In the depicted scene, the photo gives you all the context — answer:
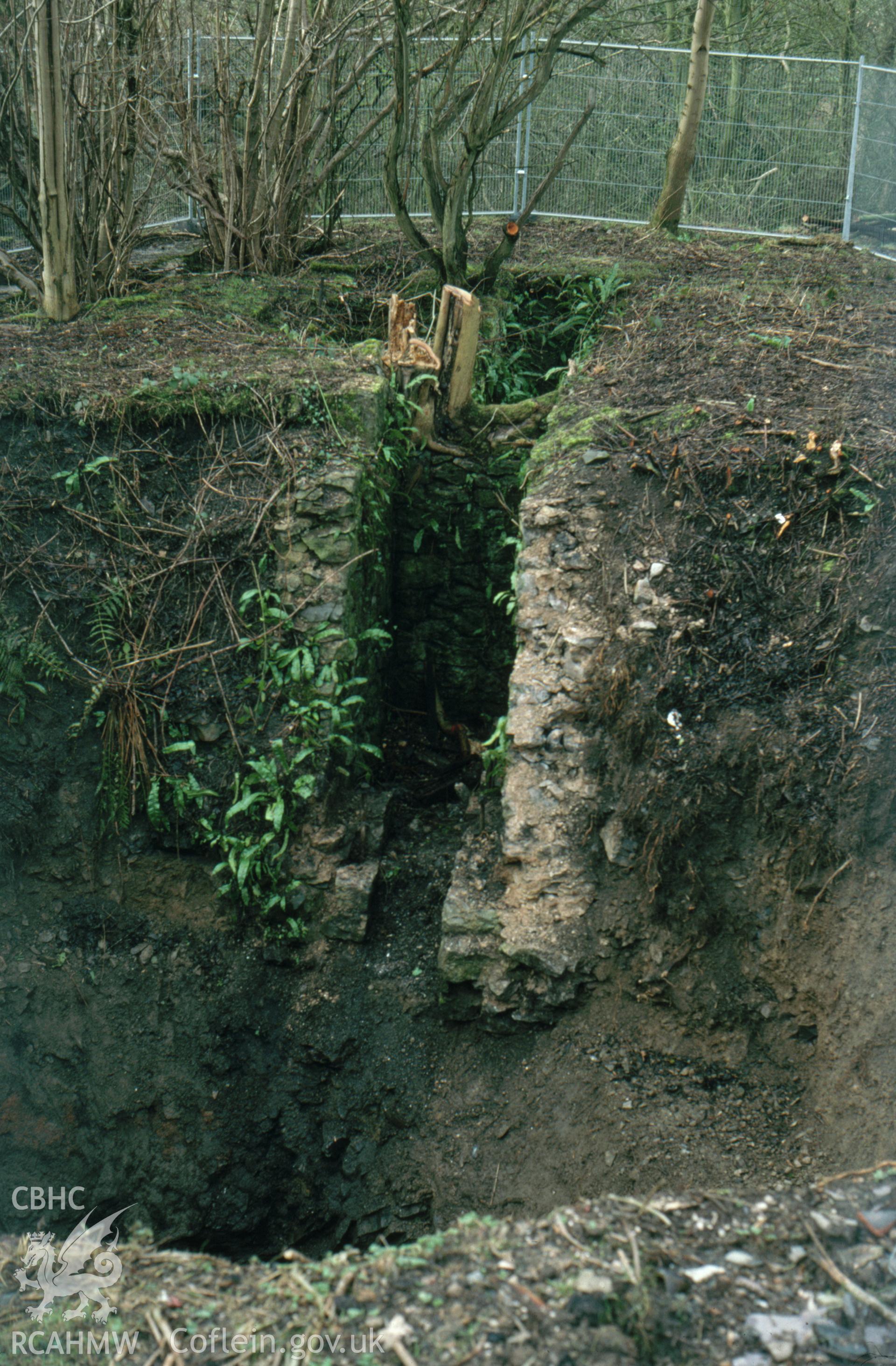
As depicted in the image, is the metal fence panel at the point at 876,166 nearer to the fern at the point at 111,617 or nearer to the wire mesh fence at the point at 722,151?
the wire mesh fence at the point at 722,151

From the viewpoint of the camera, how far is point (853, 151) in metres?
8.41

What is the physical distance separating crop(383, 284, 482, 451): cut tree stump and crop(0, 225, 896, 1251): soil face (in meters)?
0.96

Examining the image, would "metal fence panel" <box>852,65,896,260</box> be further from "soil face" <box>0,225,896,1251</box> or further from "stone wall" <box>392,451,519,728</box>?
"stone wall" <box>392,451,519,728</box>

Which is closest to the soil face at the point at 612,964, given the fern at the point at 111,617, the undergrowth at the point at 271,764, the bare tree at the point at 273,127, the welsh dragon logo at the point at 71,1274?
the undergrowth at the point at 271,764

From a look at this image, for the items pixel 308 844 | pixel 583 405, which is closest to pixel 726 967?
pixel 308 844

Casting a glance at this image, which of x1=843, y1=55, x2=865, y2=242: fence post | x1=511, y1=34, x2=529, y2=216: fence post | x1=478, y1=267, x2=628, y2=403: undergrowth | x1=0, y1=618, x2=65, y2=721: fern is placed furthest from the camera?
x1=511, y1=34, x2=529, y2=216: fence post

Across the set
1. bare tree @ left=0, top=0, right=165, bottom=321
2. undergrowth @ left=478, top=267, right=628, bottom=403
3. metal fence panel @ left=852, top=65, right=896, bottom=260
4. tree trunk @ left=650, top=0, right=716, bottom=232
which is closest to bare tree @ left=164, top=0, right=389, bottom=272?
bare tree @ left=0, top=0, right=165, bottom=321

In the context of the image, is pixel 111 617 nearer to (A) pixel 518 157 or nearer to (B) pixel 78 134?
(B) pixel 78 134

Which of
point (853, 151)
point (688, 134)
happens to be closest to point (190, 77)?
Result: point (688, 134)

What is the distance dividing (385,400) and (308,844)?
241cm

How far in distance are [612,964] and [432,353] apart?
3.51 meters

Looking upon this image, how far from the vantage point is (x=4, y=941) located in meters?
4.53

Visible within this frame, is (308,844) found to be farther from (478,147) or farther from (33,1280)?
(478,147)

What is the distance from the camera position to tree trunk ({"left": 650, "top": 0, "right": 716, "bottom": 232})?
292 inches
